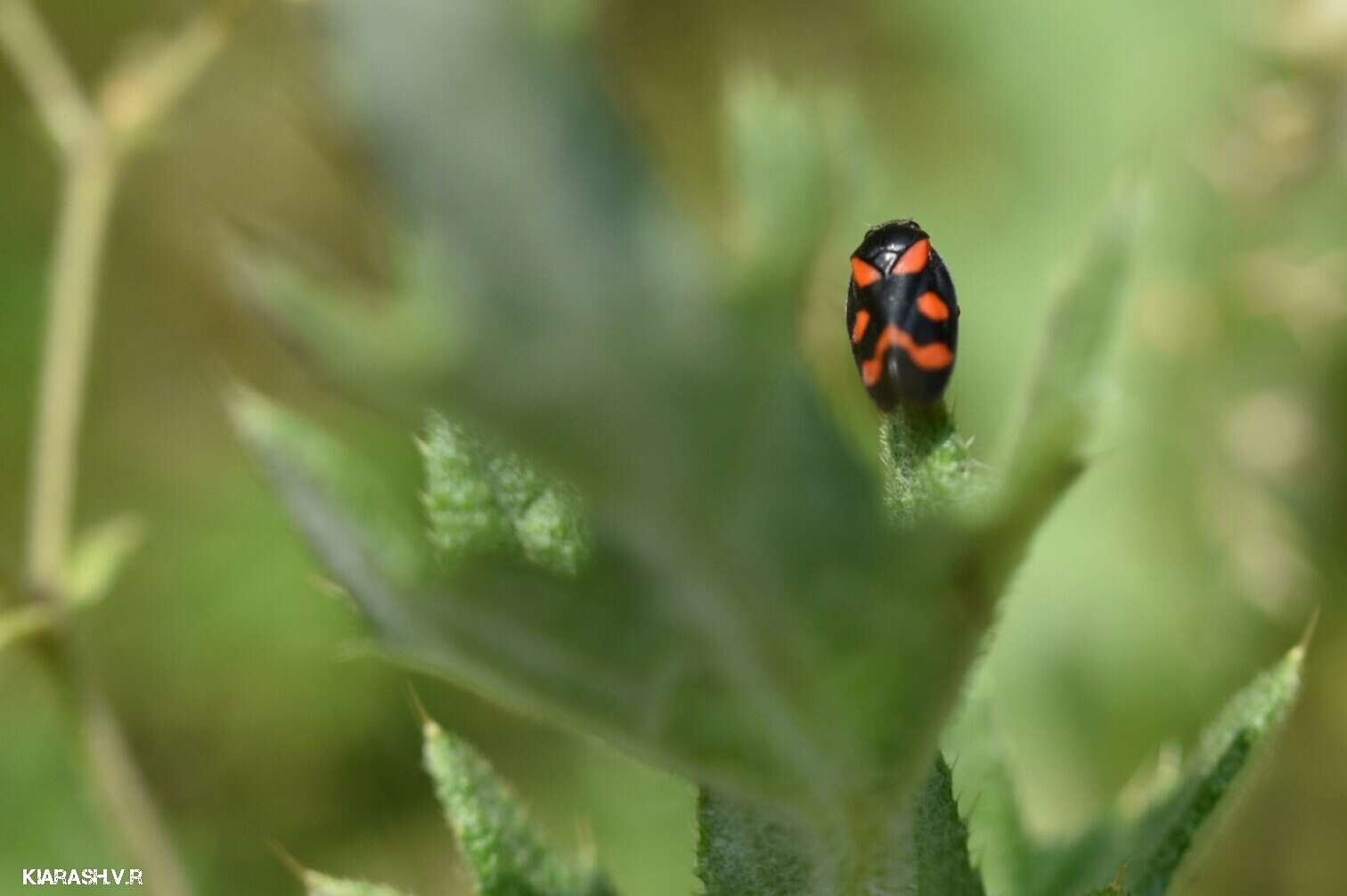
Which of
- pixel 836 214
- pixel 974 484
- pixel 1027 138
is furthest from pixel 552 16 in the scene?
pixel 1027 138

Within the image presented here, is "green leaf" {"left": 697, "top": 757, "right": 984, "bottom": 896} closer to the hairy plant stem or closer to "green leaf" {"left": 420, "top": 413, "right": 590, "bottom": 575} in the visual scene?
"green leaf" {"left": 420, "top": 413, "right": 590, "bottom": 575}

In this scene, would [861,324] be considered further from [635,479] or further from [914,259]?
[635,479]

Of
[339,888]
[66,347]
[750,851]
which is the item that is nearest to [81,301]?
[66,347]

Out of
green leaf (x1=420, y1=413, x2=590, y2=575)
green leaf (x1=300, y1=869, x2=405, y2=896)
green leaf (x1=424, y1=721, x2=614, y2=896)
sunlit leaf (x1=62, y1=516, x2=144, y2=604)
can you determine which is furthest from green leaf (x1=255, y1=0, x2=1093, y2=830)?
sunlit leaf (x1=62, y1=516, x2=144, y2=604)

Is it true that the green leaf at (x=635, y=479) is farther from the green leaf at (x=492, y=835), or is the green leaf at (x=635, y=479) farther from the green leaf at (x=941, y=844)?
the green leaf at (x=492, y=835)

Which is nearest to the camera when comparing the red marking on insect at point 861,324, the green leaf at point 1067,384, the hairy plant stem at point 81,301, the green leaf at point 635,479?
the green leaf at point 635,479

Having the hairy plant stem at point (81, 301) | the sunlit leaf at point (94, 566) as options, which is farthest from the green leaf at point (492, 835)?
the hairy plant stem at point (81, 301)
